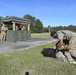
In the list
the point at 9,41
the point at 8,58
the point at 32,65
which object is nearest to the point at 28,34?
the point at 9,41

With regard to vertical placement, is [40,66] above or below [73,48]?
below

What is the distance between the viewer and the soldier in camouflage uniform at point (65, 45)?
7.93 m

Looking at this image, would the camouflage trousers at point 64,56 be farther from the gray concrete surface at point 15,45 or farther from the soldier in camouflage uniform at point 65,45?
the gray concrete surface at point 15,45

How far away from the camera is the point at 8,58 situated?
8.76 meters

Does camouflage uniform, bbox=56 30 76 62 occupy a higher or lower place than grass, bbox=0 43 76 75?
higher

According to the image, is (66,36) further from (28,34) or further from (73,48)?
(28,34)

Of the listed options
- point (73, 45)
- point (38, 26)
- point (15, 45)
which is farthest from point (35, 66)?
point (38, 26)

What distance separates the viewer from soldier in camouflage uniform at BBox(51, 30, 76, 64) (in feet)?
26.0

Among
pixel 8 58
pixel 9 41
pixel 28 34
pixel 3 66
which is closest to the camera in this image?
pixel 3 66

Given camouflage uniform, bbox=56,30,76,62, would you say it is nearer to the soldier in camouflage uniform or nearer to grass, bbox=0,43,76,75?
the soldier in camouflage uniform

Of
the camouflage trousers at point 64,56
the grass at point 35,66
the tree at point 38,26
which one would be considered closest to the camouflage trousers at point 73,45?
the camouflage trousers at point 64,56

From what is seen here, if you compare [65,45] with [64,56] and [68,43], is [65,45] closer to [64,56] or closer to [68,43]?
[68,43]

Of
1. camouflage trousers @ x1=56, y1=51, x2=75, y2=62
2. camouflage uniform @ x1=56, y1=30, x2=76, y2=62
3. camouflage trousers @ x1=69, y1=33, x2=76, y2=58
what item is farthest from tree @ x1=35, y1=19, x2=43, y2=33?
camouflage trousers @ x1=69, y1=33, x2=76, y2=58

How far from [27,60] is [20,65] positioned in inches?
31.1
